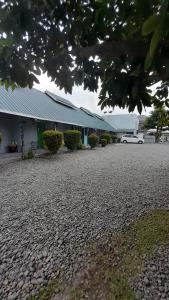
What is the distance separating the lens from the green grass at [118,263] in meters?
2.24

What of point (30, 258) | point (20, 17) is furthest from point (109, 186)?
point (20, 17)

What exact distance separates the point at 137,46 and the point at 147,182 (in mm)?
5564

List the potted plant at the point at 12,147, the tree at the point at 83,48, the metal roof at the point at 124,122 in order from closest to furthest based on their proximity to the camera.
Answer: the tree at the point at 83,48
the potted plant at the point at 12,147
the metal roof at the point at 124,122

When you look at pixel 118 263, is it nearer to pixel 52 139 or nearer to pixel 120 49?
pixel 120 49

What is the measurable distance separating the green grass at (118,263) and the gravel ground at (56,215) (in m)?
0.20

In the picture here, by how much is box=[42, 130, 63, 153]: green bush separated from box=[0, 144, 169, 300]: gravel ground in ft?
17.7

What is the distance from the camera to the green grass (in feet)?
7.36

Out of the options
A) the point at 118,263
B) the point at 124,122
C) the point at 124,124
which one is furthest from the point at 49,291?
the point at 124,122

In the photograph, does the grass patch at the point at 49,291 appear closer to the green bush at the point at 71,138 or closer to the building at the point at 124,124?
the green bush at the point at 71,138

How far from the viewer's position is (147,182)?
7.23m

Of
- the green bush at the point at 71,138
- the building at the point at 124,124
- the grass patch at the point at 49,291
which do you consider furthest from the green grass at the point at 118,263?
the building at the point at 124,124

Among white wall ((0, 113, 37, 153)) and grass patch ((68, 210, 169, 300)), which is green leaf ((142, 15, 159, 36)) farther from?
white wall ((0, 113, 37, 153))

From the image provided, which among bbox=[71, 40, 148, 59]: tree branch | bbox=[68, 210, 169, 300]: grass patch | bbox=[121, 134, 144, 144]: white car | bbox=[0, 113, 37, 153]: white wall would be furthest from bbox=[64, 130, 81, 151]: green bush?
bbox=[121, 134, 144, 144]: white car

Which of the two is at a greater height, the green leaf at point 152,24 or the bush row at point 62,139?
the green leaf at point 152,24
